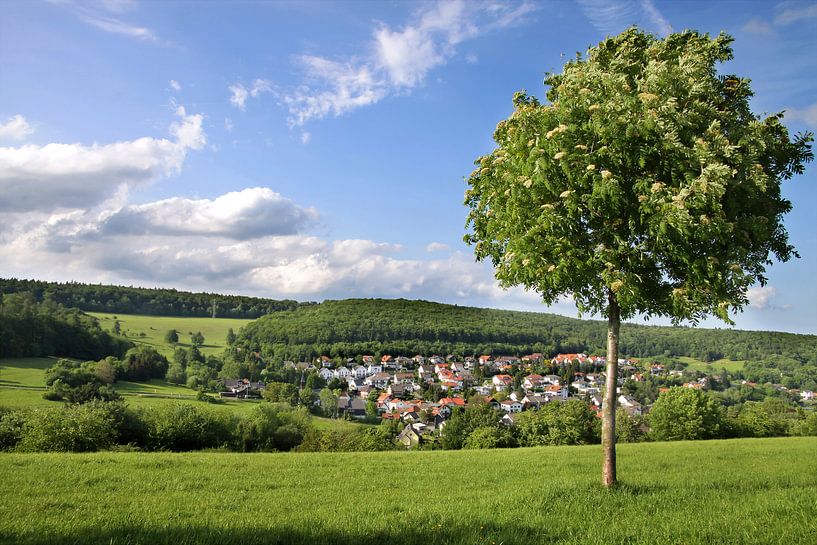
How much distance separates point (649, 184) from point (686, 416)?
50875 mm

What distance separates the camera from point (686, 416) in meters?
52.0

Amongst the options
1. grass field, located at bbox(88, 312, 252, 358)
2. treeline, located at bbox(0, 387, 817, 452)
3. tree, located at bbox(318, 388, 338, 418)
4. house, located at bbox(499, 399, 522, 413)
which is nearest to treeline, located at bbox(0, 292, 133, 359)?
grass field, located at bbox(88, 312, 252, 358)

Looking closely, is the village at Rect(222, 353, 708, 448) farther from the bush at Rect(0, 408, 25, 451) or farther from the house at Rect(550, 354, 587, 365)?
the bush at Rect(0, 408, 25, 451)

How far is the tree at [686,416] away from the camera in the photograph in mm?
51312

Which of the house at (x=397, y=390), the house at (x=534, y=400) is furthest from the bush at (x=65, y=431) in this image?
the house at (x=397, y=390)

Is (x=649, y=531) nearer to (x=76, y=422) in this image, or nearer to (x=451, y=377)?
(x=76, y=422)

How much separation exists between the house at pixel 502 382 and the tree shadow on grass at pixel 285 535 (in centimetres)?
15569

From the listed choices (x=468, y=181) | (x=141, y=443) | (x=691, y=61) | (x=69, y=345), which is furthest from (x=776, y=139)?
(x=69, y=345)

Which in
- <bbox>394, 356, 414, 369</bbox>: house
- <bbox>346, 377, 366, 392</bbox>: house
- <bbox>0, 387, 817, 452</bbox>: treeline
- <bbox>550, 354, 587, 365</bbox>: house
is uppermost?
<bbox>0, 387, 817, 452</bbox>: treeline

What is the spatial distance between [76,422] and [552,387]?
495 feet

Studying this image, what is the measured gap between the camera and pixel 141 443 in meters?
34.8

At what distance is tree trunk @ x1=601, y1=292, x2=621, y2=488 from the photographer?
480 inches

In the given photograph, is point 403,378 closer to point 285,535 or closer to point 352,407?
point 352,407

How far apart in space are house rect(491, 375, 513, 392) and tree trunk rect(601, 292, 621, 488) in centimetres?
15110
